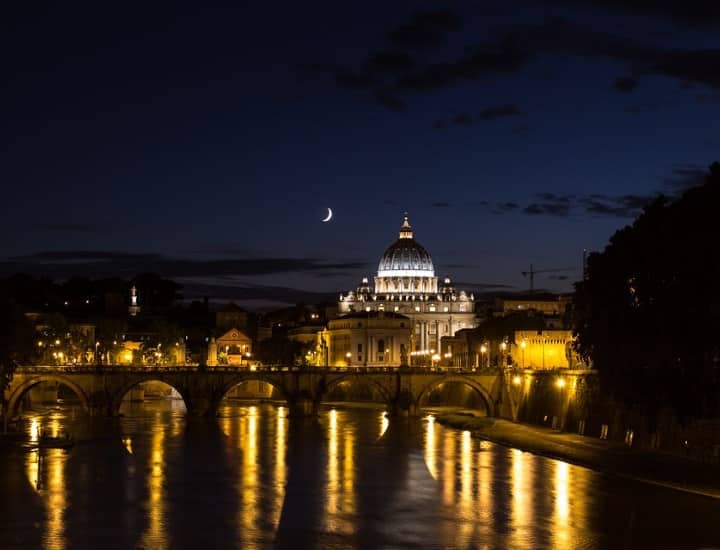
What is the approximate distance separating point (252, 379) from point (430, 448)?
3128 cm

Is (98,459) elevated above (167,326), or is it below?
below

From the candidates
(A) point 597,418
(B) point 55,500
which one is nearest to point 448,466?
(A) point 597,418

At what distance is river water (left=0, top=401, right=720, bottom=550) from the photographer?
48.7m

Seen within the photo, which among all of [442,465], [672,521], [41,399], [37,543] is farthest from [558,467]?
[41,399]

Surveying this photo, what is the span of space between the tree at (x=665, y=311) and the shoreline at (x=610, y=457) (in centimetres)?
283

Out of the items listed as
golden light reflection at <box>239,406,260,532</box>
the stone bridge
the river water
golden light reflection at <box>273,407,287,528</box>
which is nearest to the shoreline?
the river water

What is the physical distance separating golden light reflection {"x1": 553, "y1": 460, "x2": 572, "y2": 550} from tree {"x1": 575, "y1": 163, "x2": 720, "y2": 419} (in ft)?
19.4

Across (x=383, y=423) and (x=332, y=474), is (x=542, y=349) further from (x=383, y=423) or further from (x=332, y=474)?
(x=332, y=474)

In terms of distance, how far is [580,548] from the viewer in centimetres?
4659

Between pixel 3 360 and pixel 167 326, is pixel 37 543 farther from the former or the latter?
pixel 167 326

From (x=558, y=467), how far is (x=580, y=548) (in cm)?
2248

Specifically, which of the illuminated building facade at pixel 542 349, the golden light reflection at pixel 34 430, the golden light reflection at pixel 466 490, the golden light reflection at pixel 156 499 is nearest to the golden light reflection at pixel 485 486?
the golden light reflection at pixel 466 490

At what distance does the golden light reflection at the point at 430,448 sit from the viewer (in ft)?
234

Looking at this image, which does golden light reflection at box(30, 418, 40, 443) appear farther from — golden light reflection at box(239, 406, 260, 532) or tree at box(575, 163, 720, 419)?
tree at box(575, 163, 720, 419)
